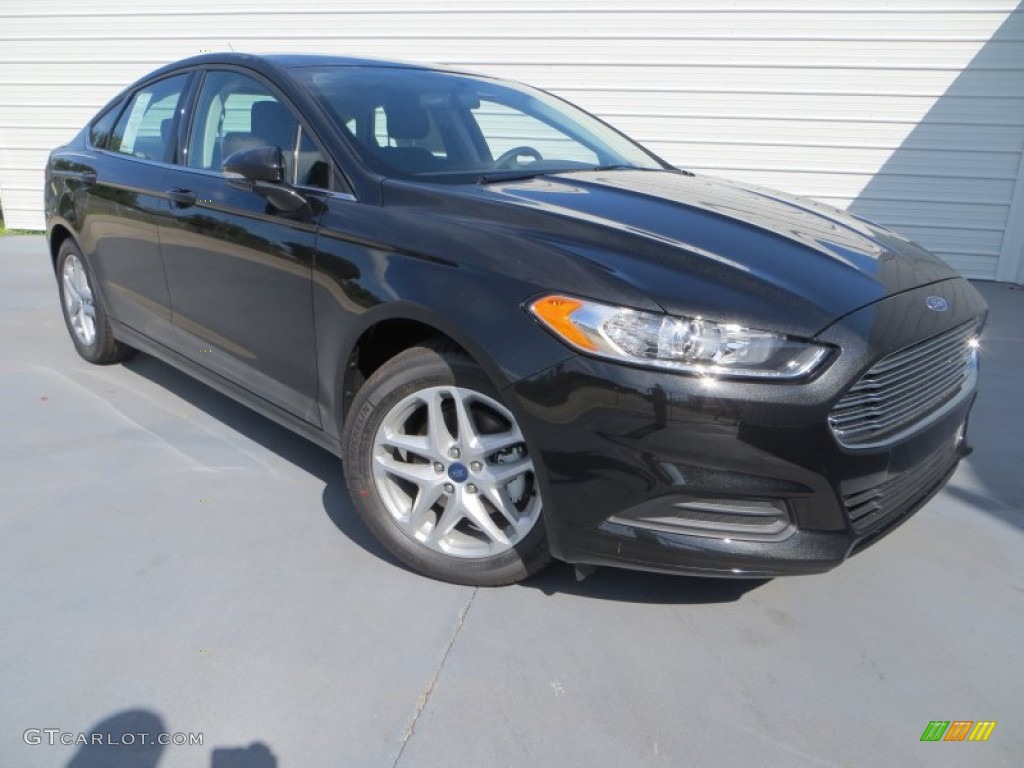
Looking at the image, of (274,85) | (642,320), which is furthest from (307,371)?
(642,320)

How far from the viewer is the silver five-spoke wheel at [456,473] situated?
87.7 inches

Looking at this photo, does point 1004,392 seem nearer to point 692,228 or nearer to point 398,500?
point 692,228

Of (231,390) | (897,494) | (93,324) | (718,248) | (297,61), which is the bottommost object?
(93,324)

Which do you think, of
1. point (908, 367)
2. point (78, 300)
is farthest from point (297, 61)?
point (908, 367)

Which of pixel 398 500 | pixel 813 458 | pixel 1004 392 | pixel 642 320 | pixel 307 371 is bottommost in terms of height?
pixel 1004 392

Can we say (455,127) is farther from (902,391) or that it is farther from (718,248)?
(902,391)

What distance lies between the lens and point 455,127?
3.06 meters

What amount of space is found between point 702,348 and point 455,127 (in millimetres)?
1643

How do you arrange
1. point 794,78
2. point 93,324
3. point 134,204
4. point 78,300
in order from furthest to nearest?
point 794,78, point 78,300, point 93,324, point 134,204

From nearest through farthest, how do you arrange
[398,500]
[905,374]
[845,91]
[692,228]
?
[905,374] → [692,228] → [398,500] → [845,91]

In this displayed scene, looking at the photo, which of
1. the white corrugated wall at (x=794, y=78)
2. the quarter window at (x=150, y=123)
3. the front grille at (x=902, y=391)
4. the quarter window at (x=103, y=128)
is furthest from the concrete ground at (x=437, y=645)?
the white corrugated wall at (x=794, y=78)

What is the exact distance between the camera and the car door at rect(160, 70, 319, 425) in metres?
2.66

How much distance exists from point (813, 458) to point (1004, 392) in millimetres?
3166

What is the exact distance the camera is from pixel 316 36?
766 centimetres
